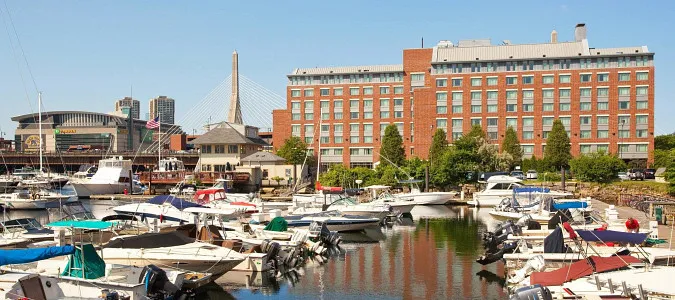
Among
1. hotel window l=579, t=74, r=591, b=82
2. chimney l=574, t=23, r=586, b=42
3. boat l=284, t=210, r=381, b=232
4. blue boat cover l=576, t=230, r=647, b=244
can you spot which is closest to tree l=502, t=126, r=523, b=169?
hotel window l=579, t=74, r=591, b=82

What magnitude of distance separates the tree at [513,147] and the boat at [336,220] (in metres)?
58.4

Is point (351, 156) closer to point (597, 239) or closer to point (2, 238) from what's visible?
point (2, 238)

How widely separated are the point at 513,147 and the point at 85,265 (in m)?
89.6

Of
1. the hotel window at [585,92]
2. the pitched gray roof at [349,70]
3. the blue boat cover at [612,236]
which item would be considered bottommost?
the blue boat cover at [612,236]

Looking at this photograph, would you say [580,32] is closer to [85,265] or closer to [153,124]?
[153,124]

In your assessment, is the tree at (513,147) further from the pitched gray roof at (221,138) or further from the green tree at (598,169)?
the pitched gray roof at (221,138)

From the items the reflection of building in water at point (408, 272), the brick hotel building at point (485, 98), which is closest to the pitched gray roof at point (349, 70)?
the brick hotel building at point (485, 98)

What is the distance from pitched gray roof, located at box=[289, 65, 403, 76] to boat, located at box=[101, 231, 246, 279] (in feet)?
301

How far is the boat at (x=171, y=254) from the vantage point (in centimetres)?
2772

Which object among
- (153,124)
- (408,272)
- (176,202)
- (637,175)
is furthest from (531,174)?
(408,272)

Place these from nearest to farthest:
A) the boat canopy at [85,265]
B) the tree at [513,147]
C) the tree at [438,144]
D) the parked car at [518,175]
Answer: the boat canopy at [85,265]
the parked car at [518,175]
the tree at [438,144]
the tree at [513,147]

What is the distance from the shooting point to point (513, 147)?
105m

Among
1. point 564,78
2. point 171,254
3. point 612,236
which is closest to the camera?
point 612,236

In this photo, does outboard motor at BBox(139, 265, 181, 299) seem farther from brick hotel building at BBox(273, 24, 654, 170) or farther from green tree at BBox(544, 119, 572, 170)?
green tree at BBox(544, 119, 572, 170)
